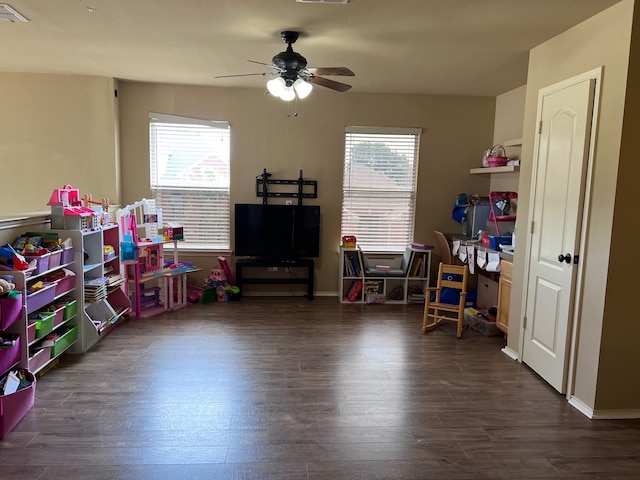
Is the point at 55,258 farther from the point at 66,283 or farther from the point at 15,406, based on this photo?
the point at 15,406

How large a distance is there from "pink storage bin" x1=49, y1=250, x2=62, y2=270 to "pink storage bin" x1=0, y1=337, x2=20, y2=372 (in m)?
0.66

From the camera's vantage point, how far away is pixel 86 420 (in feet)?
8.61

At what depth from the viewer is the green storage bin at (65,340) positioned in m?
3.25

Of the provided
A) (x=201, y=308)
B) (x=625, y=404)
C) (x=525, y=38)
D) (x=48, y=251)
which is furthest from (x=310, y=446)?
(x=525, y=38)

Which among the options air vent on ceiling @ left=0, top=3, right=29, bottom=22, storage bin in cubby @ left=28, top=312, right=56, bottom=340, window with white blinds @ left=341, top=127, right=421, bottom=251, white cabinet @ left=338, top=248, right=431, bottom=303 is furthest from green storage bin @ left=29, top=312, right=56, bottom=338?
window with white blinds @ left=341, top=127, right=421, bottom=251

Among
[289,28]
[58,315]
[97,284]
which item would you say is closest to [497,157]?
[289,28]

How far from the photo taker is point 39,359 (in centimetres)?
308

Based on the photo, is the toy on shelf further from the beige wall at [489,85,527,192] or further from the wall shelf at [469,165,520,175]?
the beige wall at [489,85,527,192]

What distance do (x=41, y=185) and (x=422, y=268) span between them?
482 centimetres

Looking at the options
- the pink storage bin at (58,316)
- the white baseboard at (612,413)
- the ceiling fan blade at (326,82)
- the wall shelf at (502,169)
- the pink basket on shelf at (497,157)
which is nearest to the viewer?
the white baseboard at (612,413)

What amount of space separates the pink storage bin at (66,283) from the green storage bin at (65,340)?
13.2 inches

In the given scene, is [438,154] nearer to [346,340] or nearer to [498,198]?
[498,198]

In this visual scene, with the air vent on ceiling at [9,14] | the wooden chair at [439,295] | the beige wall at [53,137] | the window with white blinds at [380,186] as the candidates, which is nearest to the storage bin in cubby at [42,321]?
the air vent on ceiling at [9,14]

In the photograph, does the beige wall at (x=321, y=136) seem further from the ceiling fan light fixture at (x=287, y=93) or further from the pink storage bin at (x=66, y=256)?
the ceiling fan light fixture at (x=287, y=93)
